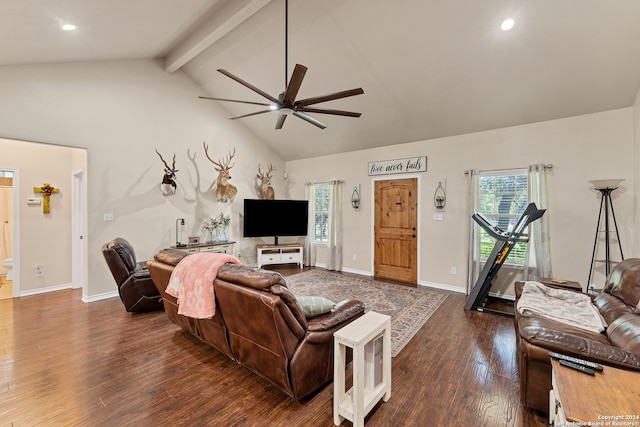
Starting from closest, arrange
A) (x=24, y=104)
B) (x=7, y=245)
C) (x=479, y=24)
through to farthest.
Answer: (x=479, y=24) < (x=24, y=104) < (x=7, y=245)

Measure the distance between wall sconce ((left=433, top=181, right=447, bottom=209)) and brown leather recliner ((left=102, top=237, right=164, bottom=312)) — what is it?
194 inches

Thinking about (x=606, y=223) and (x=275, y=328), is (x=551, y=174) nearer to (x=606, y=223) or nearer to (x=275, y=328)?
(x=606, y=223)

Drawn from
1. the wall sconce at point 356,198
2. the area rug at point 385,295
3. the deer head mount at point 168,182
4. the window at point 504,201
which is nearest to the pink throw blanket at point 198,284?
the area rug at point 385,295

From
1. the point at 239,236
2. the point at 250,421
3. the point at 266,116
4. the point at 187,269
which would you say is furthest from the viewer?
the point at 239,236

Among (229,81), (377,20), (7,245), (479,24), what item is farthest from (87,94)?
(479,24)

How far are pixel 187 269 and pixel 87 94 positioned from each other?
12.7 feet

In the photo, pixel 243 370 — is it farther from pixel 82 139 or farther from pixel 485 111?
pixel 485 111

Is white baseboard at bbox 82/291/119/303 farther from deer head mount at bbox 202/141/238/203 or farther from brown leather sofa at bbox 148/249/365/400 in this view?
brown leather sofa at bbox 148/249/365/400

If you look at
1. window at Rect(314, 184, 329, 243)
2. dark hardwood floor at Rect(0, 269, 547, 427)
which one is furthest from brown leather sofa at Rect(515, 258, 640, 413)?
window at Rect(314, 184, 329, 243)

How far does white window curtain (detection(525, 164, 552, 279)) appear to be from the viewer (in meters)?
4.07

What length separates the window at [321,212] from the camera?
22.7ft

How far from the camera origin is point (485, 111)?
4.26 meters

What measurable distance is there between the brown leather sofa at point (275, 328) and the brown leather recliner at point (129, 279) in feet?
6.82

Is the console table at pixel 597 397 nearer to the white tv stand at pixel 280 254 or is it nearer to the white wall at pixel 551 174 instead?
the white wall at pixel 551 174
